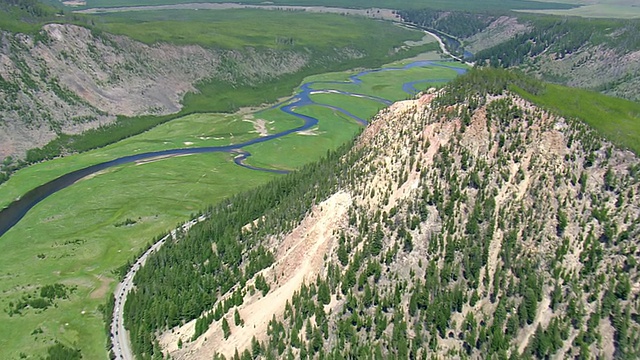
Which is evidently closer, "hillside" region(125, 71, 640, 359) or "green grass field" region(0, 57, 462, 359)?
"hillside" region(125, 71, 640, 359)

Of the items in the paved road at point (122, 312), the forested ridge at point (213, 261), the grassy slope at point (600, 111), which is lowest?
the paved road at point (122, 312)

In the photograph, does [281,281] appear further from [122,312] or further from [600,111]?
[600,111]

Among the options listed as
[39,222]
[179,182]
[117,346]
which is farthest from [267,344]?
[179,182]

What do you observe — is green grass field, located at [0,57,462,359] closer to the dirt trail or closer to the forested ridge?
the forested ridge

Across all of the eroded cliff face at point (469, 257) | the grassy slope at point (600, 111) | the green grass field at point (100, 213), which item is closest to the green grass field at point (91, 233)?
the green grass field at point (100, 213)

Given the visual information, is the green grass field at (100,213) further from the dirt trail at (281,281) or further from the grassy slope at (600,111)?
the grassy slope at (600,111)

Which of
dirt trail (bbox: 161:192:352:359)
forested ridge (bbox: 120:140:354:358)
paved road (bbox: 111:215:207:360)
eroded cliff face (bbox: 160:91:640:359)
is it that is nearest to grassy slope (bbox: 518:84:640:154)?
eroded cliff face (bbox: 160:91:640:359)
